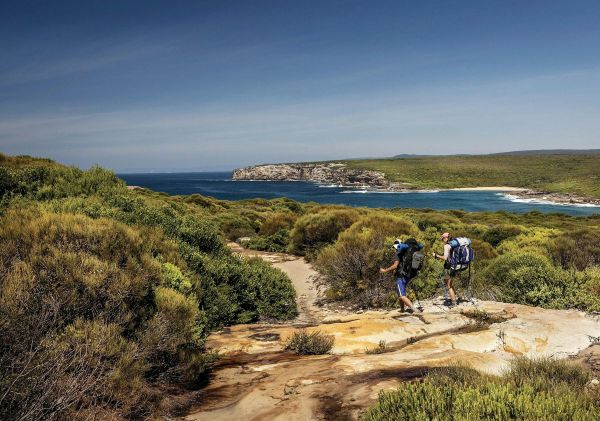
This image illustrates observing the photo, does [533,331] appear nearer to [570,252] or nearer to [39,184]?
[570,252]

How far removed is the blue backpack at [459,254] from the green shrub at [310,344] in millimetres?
4237

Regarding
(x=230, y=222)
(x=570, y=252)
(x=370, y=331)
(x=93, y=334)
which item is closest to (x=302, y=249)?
(x=230, y=222)

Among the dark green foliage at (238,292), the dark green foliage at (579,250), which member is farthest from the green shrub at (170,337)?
the dark green foliage at (579,250)

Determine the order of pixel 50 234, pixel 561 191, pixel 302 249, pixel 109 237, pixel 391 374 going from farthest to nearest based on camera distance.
→ pixel 561 191 → pixel 302 249 → pixel 109 237 → pixel 50 234 → pixel 391 374

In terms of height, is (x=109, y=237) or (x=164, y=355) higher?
(x=109, y=237)

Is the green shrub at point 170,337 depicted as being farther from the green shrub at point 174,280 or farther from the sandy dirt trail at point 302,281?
the sandy dirt trail at point 302,281

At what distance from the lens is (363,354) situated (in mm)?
6836

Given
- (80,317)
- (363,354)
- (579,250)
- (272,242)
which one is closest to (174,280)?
(80,317)

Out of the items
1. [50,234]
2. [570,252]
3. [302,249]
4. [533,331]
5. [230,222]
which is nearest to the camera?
[50,234]

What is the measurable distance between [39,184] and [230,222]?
18636mm

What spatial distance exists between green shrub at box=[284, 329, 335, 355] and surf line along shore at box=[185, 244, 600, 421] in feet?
0.58

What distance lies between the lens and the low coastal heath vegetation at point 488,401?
130 inches

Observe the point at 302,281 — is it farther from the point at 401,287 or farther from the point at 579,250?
the point at 579,250

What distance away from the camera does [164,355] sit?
5.69m
